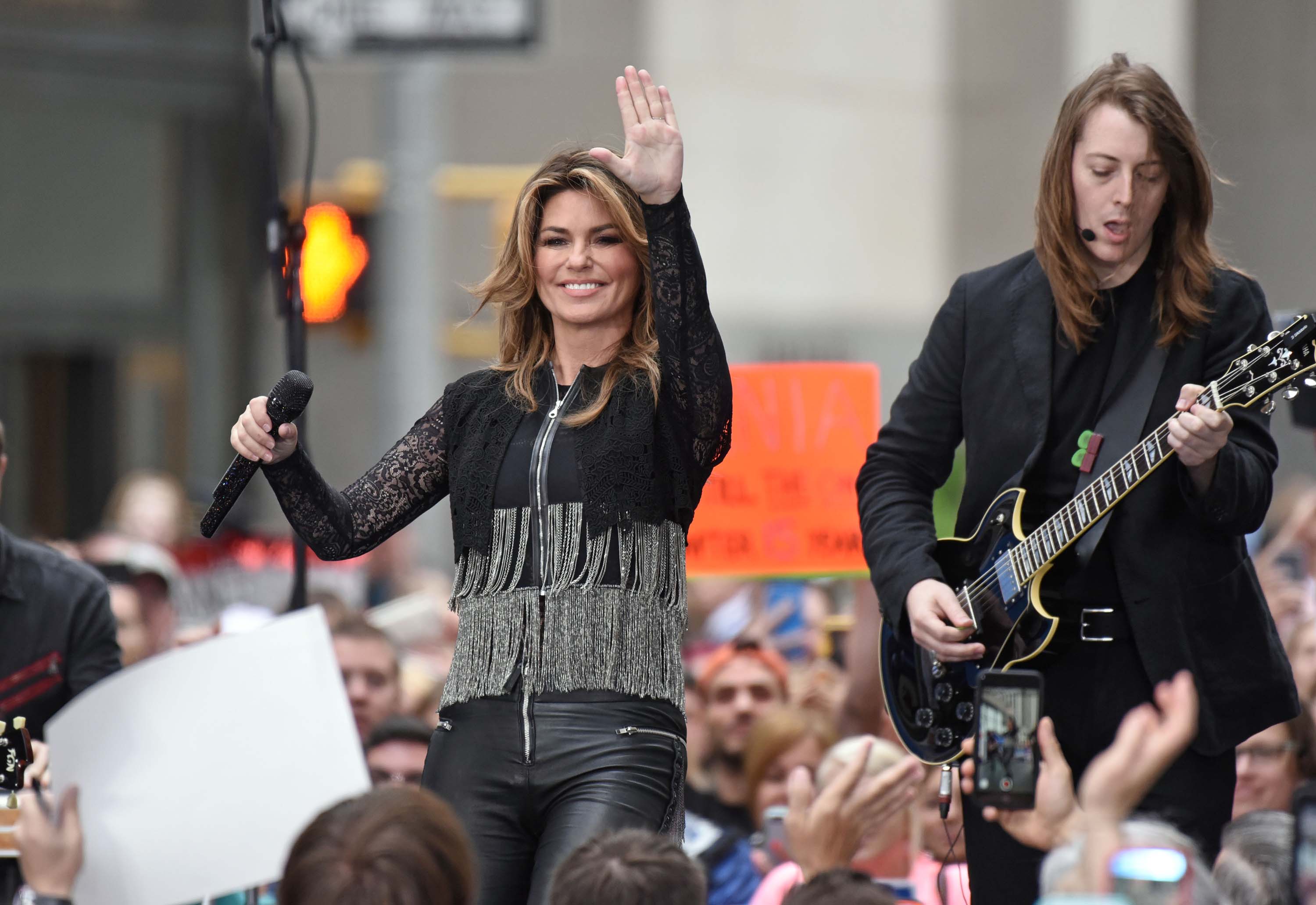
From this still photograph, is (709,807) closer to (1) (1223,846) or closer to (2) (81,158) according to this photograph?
(1) (1223,846)

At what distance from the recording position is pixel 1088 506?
363cm

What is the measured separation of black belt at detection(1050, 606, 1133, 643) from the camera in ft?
12.0

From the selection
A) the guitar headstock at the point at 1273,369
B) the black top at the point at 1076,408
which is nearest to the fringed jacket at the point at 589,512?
the black top at the point at 1076,408

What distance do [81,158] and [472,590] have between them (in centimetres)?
1322

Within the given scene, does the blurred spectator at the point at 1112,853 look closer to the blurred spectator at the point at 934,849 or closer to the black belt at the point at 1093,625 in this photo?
the black belt at the point at 1093,625

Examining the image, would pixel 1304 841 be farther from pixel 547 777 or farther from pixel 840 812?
pixel 547 777

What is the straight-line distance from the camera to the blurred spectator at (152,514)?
33.5 ft

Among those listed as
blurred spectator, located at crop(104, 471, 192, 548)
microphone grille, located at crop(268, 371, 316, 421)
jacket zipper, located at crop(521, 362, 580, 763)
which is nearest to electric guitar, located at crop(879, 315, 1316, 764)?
jacket zipper, located at crop(521, 362, 580, 763)

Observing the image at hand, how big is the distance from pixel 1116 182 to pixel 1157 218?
0.16 meters

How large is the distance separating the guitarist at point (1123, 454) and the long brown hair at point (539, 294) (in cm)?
73

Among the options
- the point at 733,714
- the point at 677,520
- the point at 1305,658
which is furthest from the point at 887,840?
the point at 677,520

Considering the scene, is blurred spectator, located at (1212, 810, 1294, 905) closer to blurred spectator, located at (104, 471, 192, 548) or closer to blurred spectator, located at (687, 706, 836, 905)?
blurred spectator, located at (687, 706, 836, 905)

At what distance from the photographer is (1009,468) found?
3.82 metres

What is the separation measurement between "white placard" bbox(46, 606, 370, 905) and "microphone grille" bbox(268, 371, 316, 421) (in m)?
0.45
